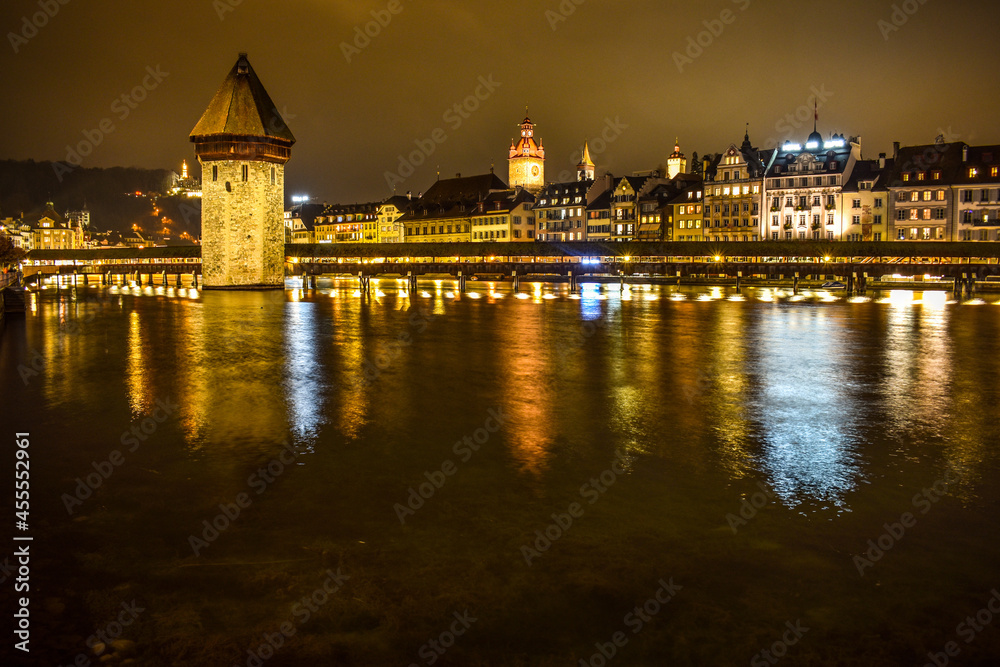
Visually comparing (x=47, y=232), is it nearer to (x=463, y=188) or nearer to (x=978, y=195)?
(x=463, y=188)

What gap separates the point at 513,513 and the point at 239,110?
47492 millimetres

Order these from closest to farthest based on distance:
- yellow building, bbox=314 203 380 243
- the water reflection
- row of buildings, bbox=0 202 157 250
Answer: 1. the water reflection
2. yellow building, bbox=314 203 380 243
3. row of buildings, bbox=0 202 157 250

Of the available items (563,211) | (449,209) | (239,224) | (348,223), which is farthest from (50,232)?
(239,224)

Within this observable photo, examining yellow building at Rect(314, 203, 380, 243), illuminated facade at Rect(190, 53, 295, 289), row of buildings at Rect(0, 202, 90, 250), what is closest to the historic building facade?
illuminated facade at Rect(190, 53, 295, 289)

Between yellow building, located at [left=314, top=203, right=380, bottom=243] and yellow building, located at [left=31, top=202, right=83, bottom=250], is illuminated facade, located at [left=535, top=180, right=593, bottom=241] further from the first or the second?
yellow building, located at [left=31, top=202, right=83, bottom=250]

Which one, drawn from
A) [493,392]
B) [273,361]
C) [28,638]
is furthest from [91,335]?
[28,638]

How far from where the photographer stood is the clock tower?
4550 inches

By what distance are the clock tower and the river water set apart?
104989 mm

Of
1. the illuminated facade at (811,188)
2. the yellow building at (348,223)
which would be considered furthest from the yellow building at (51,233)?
the illuminated facade at (811,188)

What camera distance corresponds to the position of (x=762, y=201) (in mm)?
72250

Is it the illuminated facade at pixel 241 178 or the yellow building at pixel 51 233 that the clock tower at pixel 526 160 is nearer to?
the illuminated facade at pixel 241 178

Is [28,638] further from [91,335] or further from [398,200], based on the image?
[398,200]

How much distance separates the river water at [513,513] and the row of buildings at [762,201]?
56045mm

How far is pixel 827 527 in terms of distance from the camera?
18.7 ft
